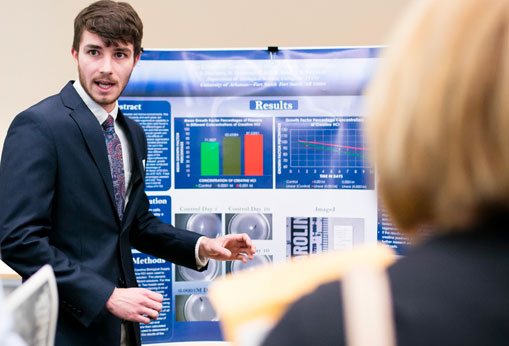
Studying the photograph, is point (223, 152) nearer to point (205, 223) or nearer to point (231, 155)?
point (231, 155)

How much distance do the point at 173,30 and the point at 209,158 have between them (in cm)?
80

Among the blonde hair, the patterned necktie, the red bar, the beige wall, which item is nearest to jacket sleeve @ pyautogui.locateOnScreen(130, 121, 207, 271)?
the patterned necktie

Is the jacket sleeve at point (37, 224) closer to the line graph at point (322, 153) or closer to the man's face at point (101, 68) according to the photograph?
the man's face at point (101, 68)

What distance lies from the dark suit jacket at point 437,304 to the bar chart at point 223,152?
2096mm

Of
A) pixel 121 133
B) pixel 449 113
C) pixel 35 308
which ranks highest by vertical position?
pixel 121 133

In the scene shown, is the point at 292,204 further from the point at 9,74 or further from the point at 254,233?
the point at 9,74

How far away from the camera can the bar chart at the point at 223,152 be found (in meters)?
2.53

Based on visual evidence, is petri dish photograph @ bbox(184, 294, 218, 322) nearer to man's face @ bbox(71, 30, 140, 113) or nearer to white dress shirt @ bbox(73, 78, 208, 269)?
white dress shirt @ bbox(73, 78, 208, 269)

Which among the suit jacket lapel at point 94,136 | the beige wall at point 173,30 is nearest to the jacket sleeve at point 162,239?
the suit jacket lapel at point 94,136

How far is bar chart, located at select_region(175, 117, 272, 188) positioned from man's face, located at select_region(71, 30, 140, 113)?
76 centimetres

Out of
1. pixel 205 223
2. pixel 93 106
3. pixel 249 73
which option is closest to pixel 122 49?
pixel 93 106

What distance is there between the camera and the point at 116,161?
170 cm

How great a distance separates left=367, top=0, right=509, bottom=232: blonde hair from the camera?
17.3 inches

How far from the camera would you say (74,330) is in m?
1.56
